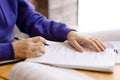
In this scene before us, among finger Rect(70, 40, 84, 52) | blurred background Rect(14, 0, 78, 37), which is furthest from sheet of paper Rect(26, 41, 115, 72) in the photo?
blurred background Rect(14, 0, 78, 37)

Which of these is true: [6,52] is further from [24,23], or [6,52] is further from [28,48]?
[24,23]

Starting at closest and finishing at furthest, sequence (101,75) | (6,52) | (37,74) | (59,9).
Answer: (37,74)
(101,75)
(6,52)
(59,9)

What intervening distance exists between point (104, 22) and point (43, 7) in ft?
1.83

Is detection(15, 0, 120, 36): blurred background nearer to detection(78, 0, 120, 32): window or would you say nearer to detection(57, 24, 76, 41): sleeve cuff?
detection(78, 0, 120, 32): window

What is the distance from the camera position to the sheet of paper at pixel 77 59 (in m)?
0.83

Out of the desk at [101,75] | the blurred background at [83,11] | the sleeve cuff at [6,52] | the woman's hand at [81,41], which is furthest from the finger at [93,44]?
the blurred background at [83,11]

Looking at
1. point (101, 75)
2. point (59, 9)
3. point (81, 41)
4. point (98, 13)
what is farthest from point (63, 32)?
point (98, 13)

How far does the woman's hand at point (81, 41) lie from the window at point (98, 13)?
1021mm

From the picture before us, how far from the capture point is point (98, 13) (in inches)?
86.1

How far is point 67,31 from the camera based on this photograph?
1.12 m

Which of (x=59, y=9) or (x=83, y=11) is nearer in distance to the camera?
(x=59, y=9)

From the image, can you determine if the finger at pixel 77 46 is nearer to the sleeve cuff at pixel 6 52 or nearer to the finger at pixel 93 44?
the finger at pixel 93 44

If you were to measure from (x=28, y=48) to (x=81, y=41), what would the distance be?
0.75 ft

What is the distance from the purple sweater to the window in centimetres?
87
